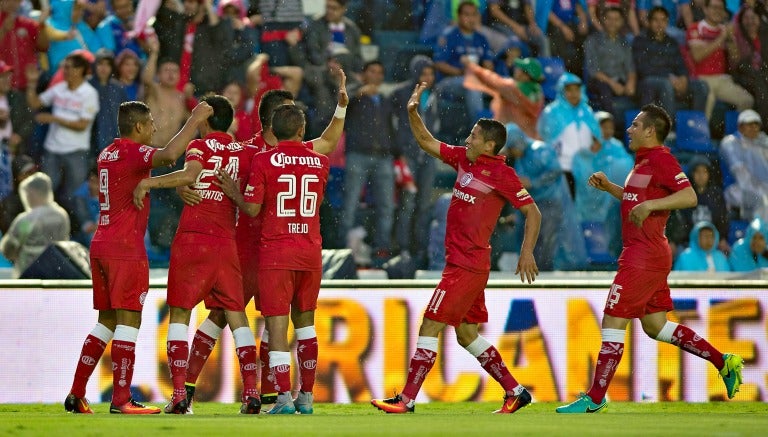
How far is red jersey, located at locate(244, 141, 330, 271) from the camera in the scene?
9648 mm

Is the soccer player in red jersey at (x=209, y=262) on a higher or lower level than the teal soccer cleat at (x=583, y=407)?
higher

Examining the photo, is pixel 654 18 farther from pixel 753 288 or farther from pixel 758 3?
pixel 753 288

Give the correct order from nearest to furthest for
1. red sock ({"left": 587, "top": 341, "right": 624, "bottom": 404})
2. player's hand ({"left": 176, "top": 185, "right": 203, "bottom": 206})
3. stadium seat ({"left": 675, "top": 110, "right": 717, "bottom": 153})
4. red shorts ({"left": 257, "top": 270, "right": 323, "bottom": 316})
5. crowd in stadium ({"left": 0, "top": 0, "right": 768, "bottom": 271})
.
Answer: red shorts ({"left": 257, "top": 270, "right": 323, "bottom": 316}) → player's hand ({"left": 176, "top": 185, "right": 203, "bottom": 206}) → red sock ({"left": 587, "top": 341, "right": 624, "bottom": 404}) → crowd in stadium ({"left": 0, "top": 0, "right": 768, "bottom": 271}) → stadium seat ({"left": 675, "top": 110, "right": 717, "bottom": 153})

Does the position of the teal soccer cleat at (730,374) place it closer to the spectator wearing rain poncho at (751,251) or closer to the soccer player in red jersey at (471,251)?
the soccer player in red jersey at (471,251)

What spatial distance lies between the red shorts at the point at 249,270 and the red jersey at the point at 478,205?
136cm

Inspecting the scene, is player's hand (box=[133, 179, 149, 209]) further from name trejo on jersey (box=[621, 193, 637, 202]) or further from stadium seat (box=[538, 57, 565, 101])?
stadium seat (box=[538, 57, 565, 101])

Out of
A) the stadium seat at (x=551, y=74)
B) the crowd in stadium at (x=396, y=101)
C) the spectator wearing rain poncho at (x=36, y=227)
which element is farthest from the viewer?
the stadium seat at (x=551, y=74)

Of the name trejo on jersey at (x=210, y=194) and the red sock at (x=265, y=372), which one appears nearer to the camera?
the name trejo on jersey at (x=210, y=194)

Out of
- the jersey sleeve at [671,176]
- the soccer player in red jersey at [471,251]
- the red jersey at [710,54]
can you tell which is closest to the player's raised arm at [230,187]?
the soccer player in red jersey at [471,251]

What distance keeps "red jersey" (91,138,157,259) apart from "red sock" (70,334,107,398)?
0.63 m

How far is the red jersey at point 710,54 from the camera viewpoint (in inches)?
707

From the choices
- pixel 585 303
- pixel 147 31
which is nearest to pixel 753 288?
pixel 585 303

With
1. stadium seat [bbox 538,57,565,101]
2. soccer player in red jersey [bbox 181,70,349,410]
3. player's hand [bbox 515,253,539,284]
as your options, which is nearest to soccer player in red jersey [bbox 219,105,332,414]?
soccer player in red jersey [bbox 181,70,349,410]

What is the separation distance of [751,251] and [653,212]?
18.8ft
